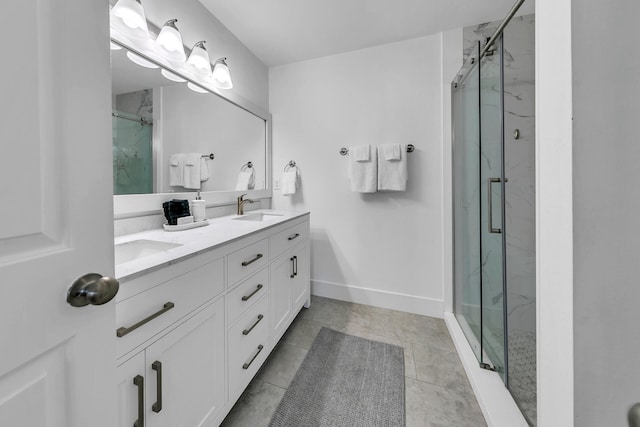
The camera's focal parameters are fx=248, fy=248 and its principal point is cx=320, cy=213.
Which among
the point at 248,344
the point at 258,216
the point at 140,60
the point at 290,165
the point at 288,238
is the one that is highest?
the point at 140,60

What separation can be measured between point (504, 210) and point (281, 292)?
1.33m

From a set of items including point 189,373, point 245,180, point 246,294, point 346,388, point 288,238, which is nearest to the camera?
point 189,373

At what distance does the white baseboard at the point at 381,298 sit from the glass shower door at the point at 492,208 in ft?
1.90

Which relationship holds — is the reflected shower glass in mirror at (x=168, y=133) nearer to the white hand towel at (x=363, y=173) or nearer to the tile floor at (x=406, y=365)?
the white hand towel at (x=363, y=173)

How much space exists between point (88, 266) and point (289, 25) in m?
2.04

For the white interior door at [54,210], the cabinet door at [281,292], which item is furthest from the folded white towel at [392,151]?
the white interior door at [54,210]

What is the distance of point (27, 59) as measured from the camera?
0.36m

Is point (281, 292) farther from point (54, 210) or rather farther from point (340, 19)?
point (340, 19)

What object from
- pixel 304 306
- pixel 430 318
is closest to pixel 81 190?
pixel 304 306

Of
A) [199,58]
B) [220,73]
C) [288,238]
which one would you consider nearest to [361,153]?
[288,238]

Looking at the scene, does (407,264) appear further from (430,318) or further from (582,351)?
(582,351)

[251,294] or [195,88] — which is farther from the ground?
[195,88]

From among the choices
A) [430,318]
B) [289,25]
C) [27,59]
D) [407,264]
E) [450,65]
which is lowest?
[430,318]

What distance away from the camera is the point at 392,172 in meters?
2.00
